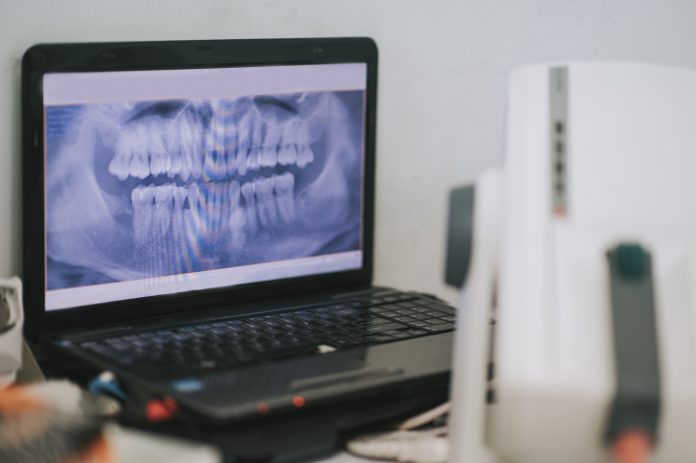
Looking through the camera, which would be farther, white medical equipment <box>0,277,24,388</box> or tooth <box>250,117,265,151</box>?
tooth <box>250,117,265,151</box>

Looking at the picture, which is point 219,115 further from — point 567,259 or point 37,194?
point 567,259

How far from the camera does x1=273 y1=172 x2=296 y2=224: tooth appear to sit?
37.3 inches

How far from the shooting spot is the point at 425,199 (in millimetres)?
1093

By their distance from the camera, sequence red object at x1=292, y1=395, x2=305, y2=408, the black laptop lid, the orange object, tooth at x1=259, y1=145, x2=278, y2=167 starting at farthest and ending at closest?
tooth at x1=259, y1=145, x2=278, y2=167, the black laptop lid, red object at x1=292, y1=395, x2=305, y2=408, the orange object

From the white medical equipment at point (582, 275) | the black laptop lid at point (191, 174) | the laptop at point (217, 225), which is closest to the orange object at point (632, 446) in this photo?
the white medical equipment at point (582, 275)

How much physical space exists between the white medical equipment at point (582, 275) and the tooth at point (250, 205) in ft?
0.92

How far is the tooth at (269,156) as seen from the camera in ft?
A: 3.06

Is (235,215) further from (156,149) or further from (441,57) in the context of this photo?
(441,57)

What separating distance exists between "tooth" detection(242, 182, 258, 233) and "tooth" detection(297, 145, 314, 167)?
5 centimetres

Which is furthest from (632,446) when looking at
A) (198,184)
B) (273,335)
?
(198,184)

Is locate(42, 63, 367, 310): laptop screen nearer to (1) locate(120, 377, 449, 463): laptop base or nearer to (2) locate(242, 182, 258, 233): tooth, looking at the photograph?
(2) locate(242, 182, 258, 233): tooth

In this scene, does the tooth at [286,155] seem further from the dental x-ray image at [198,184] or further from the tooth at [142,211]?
the tooth at [142,211]

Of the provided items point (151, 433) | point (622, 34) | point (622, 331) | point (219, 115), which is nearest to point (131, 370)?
point (151, 433)

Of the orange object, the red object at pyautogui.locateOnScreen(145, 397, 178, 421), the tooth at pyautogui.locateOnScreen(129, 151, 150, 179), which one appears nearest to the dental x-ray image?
the tooth at pyautogui.locateOnScreen(129, 151, 150, 179)
